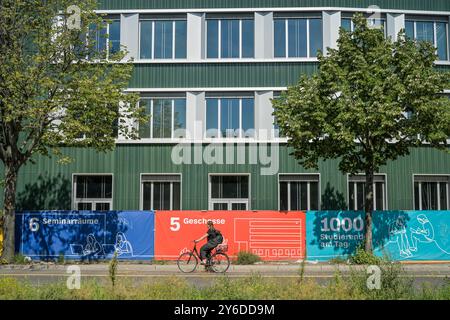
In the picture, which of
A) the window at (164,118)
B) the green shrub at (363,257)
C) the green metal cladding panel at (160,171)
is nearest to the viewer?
the green shrub at (363,257)

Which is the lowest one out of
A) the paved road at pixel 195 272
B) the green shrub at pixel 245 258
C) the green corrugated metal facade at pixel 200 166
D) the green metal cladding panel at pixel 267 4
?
the paved road at pixel 195 272

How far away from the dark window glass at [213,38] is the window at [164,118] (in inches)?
103

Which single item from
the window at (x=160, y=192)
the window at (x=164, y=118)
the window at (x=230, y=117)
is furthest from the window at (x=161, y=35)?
the window at (x=160, y=192)

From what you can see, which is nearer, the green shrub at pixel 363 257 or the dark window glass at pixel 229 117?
the green shrub at pixel 363 257

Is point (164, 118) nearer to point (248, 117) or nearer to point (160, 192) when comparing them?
point (160, 192)

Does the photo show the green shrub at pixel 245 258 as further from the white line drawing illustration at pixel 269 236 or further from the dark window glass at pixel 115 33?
the dark window glass at pixel 115 33

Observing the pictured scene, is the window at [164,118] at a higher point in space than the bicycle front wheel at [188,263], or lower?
higher

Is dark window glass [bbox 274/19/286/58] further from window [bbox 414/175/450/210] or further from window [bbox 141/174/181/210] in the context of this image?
window [bbox 414/175/450/210]

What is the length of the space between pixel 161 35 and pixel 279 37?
5606mm

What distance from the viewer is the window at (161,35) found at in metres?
26.7

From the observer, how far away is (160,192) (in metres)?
26.1
